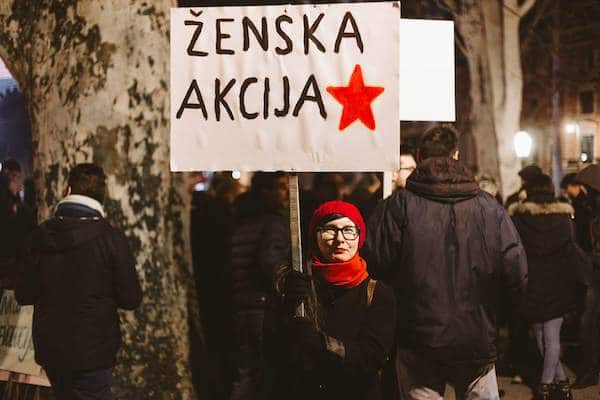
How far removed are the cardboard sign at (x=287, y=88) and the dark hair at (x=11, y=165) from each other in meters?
4.90

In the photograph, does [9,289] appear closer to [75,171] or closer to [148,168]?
[148,168]

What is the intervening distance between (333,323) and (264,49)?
132 cm

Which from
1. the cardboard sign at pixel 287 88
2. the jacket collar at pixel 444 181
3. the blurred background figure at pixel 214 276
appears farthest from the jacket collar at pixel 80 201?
the blurred background figure at pixel 214 276

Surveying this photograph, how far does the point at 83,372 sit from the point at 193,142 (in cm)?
156

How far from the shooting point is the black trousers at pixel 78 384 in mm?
4508

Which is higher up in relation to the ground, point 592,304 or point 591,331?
point 592,304

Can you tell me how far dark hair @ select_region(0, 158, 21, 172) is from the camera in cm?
817

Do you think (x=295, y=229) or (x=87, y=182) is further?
(x=87, y=182)

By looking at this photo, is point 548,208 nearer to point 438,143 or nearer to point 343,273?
point 438,143

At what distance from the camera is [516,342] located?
334 inches

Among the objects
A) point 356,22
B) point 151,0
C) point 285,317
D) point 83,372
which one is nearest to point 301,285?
point 285,317

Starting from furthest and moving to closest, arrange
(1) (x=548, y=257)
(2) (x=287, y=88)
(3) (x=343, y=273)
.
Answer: (1) (x=548, y=257), (2) (x=287, y=88), (3) (x=343, y=273)

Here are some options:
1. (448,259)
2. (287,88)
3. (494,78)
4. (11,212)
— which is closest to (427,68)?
(448,259)

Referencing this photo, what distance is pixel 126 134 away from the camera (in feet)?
20.6
